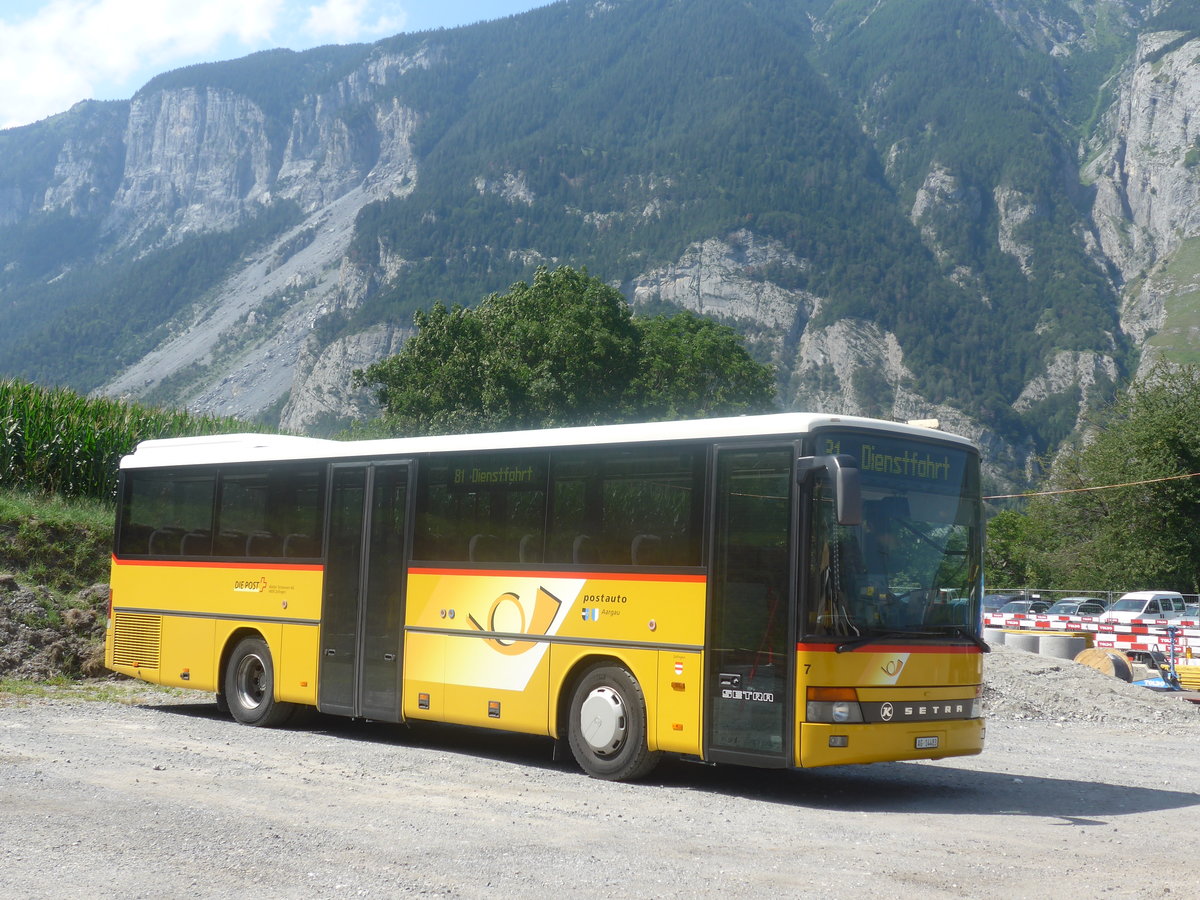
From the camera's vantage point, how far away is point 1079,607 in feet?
153

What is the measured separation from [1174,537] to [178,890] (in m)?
44.4

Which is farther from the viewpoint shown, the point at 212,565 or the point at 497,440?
the point at 212,565

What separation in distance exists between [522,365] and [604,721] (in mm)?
35498

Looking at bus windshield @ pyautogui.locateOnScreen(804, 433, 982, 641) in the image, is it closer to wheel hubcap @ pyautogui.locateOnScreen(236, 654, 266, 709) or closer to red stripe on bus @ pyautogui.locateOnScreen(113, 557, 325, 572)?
red stripe on bus @ pyautogui.locateOnScreen(113, 557, 325, 572)

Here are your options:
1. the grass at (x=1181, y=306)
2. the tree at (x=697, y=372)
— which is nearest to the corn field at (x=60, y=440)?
the tree at (x=697, y=372)

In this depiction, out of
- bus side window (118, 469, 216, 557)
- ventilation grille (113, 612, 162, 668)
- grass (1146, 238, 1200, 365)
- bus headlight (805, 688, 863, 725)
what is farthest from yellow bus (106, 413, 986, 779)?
grass (1146, 238, 1200, 365)

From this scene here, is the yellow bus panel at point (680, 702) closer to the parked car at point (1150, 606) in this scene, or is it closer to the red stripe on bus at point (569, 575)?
the red stripe on bus at point (569, 575)

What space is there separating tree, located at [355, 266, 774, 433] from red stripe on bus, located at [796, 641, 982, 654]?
34.6m

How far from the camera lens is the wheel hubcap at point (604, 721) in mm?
10906

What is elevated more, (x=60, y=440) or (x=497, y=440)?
(x=60, y=440)

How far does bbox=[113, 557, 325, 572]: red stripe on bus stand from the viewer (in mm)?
14047

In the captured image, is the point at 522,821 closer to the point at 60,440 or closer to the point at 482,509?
the point at 482,509

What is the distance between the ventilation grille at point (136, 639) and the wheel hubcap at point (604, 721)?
→ 6994 millimetres

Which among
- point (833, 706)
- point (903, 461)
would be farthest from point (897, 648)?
point (903, 461)
